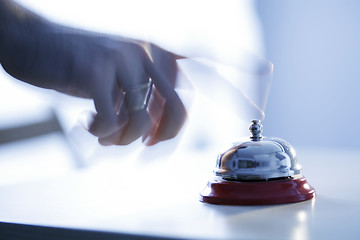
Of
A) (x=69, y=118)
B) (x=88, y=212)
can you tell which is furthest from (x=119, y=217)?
(x=69, y=118)

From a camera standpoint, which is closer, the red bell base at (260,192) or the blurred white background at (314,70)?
the red bell base at (260,192)

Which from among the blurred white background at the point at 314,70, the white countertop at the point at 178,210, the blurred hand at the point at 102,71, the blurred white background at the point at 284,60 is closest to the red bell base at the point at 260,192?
the white countertop at the point at 178,210

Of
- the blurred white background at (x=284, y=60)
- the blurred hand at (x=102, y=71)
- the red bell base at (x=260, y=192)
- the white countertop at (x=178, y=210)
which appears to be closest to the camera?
the white countertop at (x=178, y=210)

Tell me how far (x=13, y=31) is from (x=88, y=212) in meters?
0.53

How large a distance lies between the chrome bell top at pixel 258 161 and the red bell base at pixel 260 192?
2 centimetres

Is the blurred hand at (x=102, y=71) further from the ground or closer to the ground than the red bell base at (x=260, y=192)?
further from the ground

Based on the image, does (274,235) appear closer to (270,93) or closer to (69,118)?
(69,118)

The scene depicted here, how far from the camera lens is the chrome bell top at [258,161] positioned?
2.19 ft

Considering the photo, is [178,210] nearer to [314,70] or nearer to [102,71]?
[102,71]

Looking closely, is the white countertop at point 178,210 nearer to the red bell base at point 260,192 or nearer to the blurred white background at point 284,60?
the red bell base at point 260,192

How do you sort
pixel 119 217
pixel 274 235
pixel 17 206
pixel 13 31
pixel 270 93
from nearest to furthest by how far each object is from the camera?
pixel 274 235
pixel 119 217
pixel 17 206
pixel 13 31
pixel 270 93

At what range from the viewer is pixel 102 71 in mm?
1023

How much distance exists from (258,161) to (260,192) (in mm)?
56

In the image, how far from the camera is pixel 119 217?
23.1 inches
